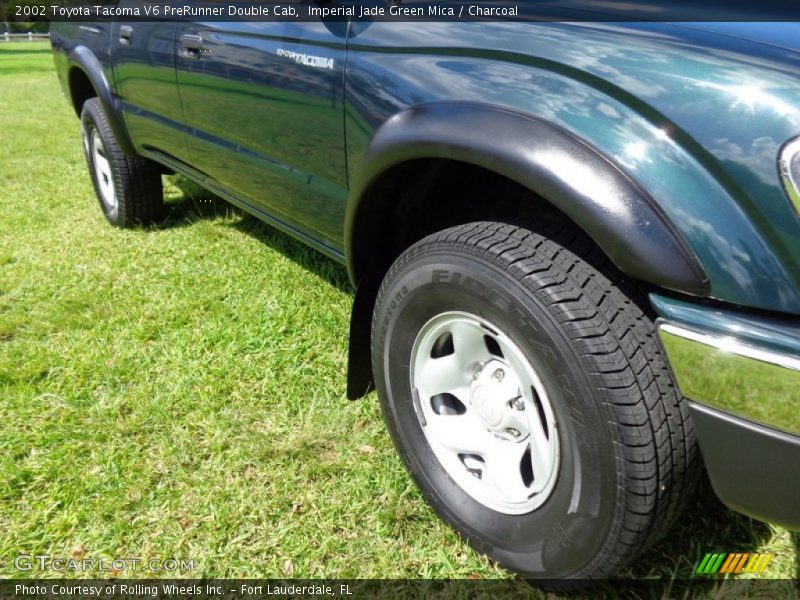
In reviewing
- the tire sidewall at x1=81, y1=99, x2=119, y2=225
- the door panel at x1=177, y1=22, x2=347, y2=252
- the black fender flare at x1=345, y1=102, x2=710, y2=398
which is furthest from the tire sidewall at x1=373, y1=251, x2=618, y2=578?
the tire sidewall at x1=81, y1=99, x2=119, y2=225

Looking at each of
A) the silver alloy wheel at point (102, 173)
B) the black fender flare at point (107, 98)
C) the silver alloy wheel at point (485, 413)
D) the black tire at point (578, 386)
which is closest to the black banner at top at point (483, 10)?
the black tire at point (578, 386)

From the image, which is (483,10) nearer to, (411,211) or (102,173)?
(411,211)

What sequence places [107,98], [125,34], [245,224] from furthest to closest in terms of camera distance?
→ [245,224], [107,98], [125,34]

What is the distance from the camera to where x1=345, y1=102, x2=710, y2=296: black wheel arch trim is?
4.13ft

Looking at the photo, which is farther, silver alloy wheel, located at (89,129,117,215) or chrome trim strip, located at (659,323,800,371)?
silver alloy wheel, located at (89,129,117,215)

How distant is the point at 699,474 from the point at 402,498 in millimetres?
896

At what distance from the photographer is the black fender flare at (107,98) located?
379 cm

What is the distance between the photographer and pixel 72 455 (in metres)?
2.26

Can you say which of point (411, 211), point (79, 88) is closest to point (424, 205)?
point (411, 211)

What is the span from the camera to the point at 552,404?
150 cm

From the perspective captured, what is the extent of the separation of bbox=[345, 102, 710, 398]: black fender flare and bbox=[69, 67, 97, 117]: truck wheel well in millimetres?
3407

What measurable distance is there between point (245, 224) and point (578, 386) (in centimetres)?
322

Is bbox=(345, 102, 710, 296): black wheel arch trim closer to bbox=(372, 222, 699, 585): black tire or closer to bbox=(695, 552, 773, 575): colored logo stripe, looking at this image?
bbox=(372, 222, 699, 585): black tire

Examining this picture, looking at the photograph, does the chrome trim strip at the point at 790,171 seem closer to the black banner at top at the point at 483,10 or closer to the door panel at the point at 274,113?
the black banner at top at the point at 483,10
